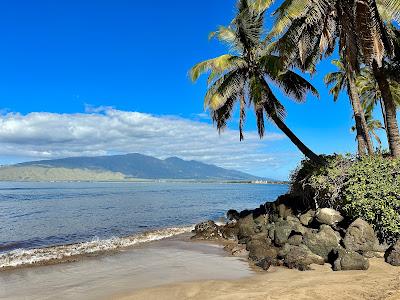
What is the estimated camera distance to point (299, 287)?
989cm

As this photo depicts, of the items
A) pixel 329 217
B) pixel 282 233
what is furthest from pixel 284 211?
pixel 329 217

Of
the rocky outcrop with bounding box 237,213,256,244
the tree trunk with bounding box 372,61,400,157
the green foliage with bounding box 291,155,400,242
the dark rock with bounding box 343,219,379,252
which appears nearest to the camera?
the dark rock with bounding box 343,219,379,252

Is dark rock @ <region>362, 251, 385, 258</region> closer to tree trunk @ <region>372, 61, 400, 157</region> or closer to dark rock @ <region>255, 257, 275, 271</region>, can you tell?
dark rock @ <region>255, 257, 275, 271</region>

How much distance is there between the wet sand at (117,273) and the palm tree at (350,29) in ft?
29.2

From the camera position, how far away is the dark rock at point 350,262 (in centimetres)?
1148

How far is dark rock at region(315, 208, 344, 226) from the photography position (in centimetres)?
1489

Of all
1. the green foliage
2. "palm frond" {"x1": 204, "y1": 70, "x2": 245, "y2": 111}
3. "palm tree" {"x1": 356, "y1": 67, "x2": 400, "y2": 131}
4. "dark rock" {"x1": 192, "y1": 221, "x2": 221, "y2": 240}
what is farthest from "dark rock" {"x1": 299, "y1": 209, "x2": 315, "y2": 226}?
"palm tree" {"x1": 356, "y1": 67, "x2": 400, "y2": 131}

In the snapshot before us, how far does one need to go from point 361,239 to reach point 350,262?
69.6 inches

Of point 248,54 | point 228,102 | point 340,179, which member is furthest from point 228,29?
point 340,179

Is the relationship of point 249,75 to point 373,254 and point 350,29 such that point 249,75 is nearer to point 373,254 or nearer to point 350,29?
point 350,29

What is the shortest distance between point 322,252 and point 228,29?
14753 mm

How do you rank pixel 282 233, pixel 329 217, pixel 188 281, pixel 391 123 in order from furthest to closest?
pixel 391 123 → pixel 282 233 → pixel 329 217 → pixel 188 281

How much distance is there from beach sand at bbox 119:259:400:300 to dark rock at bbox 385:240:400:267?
0.68 feet

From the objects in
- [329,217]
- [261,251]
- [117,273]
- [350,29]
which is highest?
[350,29]
